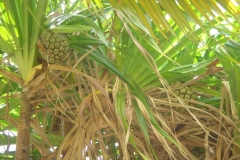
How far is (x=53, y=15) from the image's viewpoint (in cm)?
97

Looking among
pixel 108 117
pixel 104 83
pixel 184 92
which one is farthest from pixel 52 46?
pixel 184 92

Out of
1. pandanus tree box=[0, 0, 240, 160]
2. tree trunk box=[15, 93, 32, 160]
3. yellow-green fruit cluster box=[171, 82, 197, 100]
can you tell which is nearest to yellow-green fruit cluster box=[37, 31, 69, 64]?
pandanus tree box=[0, 0, 240, 160]

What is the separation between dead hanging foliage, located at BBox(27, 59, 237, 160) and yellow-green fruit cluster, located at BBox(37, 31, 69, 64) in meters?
0.03

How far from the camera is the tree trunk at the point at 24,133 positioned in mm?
993

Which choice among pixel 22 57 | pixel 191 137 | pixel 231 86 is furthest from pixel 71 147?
pixel 231 86

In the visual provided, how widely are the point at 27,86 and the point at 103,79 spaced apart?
205 millimetres

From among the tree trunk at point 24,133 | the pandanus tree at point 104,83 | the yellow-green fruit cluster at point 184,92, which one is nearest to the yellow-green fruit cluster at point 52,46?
the pandanus tree at point 104,83

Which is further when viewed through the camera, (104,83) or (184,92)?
(184,92)

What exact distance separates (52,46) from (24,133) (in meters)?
0.25

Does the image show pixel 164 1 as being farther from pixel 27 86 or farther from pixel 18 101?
pixel 18 101

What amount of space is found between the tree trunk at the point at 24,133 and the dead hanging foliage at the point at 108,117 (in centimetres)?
3

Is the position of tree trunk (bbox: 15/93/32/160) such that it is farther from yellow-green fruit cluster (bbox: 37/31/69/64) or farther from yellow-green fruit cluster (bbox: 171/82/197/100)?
yellow-green fruit cluster (bbox: 171/82/197/100)

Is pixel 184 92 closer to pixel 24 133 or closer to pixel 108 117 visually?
pixel 108 117

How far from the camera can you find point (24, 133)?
39.6 inches
